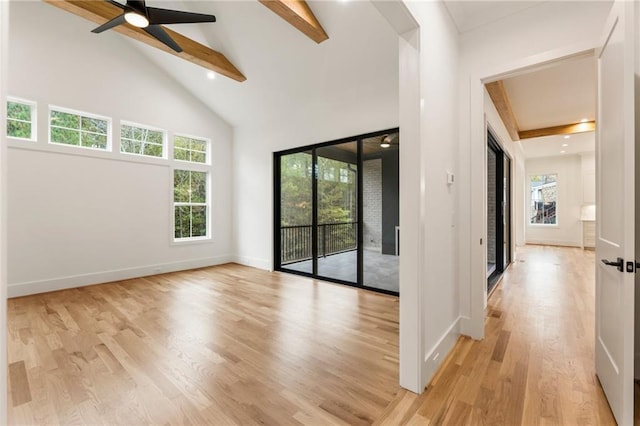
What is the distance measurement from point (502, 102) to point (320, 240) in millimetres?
3425

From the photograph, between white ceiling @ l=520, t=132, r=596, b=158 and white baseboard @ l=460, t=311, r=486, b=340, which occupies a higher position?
white ceiling @ l=520, t=132, r=596, b=158

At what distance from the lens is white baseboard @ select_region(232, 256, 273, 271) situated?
17.8 ft

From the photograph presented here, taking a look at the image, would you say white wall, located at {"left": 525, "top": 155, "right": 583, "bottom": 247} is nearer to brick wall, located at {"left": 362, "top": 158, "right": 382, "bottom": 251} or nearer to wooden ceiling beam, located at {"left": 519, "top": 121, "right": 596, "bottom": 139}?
wooden ceiling beam, located at {"left": 519, "top": 121, "right": 596, "bottom": 139}

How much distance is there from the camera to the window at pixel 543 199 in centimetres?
857

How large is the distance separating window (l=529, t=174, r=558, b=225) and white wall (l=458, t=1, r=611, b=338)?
818 centimetres

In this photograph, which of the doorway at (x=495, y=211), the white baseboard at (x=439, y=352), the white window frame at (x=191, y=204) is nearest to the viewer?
the white baseboard at (x=439, y=352)

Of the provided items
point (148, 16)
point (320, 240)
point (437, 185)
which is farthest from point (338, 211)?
point (148, 16)

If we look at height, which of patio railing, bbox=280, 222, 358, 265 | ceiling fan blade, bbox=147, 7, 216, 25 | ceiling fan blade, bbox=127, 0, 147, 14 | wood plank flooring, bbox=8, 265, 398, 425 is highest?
ceiling fan blade, bbox=147, 7, 216, 25

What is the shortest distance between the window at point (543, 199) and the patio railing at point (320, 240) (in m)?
7.83

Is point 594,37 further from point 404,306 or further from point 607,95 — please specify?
point 404,306

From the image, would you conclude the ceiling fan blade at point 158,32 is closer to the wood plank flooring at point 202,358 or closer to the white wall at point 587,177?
the wood plank flooring at point 202,358

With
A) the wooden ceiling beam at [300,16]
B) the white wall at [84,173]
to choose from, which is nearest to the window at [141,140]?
the white wall at [84,173]

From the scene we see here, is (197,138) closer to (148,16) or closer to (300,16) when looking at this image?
(148,16)

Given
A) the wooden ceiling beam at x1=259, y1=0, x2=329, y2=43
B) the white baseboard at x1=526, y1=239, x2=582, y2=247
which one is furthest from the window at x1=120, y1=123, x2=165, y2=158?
the white baseboard at x1=526, y1=239, x2=582, y2=247
